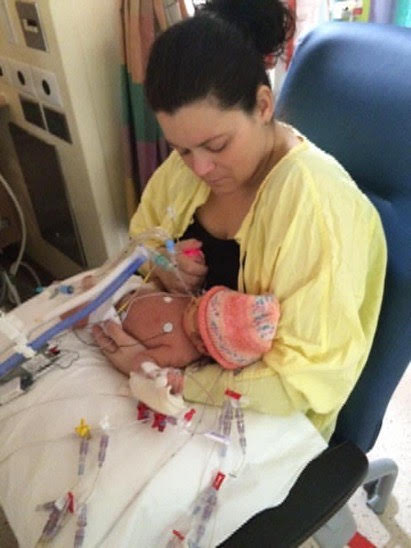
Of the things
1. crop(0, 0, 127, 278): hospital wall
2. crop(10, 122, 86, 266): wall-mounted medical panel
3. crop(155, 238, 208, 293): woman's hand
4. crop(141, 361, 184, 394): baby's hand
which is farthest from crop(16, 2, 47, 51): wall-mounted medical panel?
crop(141, 361, 184, 394): baby's hand

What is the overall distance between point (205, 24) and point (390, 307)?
56cm

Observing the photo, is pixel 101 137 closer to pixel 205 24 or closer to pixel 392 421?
pixel 205 24

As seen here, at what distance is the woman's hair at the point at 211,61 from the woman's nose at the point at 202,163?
91mm

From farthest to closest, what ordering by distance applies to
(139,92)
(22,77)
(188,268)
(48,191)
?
(48,191)
(22,77)
(139,92)
(188,268)

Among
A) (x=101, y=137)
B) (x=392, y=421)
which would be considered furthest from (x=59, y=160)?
(x=392, y=421)

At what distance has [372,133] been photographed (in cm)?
86

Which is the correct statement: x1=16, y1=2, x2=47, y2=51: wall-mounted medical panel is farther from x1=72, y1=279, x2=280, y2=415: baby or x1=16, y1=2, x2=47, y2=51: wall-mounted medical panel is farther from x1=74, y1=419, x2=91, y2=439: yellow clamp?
x1=74, y1=419, x2=91, y2=439: yellow clamp

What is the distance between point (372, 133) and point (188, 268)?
43cm

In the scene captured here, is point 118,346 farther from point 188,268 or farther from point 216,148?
point 216,148

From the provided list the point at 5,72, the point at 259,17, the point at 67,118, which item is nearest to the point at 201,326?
the point at 259,17

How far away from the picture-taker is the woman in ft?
2.49

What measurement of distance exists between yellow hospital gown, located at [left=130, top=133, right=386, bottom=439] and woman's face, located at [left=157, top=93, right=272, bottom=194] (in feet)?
0.21

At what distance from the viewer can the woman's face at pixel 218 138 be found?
2.58ft

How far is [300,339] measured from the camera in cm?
77
